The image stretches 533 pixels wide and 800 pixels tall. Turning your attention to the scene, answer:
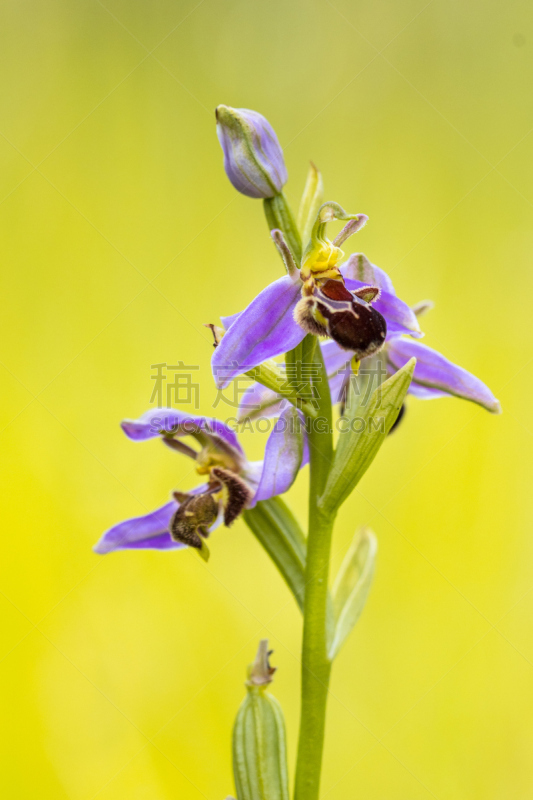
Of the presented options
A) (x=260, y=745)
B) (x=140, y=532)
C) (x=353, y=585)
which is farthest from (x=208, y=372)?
(x=260, y=745)

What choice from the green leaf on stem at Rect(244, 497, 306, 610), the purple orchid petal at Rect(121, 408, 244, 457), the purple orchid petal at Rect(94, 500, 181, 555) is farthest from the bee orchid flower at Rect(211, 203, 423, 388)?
the purple orchid petal at Rect(94, 500, 181, 555)

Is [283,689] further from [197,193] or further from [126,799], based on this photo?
[197,193]

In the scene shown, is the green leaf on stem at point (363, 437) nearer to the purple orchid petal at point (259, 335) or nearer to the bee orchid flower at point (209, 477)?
the bee orchid flower at point (209, 477)

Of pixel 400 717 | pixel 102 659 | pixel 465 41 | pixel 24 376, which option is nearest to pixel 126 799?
pixel 102 659

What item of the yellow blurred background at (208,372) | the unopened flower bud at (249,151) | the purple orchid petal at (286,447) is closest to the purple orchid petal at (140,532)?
the purple orchid petal at (286,447)

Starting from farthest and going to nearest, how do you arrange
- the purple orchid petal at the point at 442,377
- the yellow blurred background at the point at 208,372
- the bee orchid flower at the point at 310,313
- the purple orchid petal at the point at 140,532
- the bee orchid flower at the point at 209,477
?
the yellow blurred background at the point at 208,372 → the purple orchid petal at the point at 140,532 → the purple orchid petal at the point at 442,377 → the bee orchid flower at the point at 209,477 → the bee orchid flower at the point at 310,313
